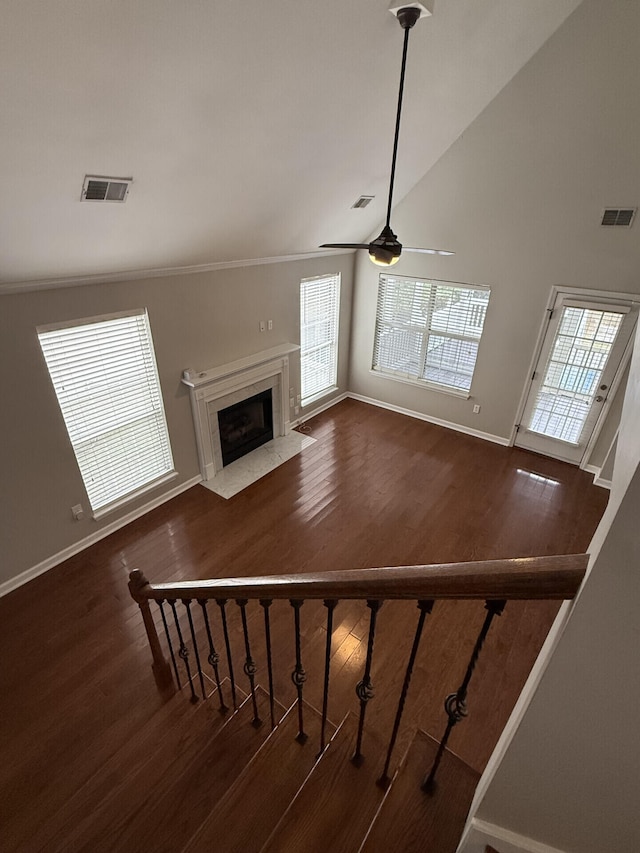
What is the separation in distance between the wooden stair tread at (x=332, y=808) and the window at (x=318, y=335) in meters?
5.11

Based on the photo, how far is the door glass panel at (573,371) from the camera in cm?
474

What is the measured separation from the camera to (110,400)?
3.85 meters

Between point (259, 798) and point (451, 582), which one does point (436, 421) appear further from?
point (451, 582)

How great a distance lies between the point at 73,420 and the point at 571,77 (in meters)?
5.60

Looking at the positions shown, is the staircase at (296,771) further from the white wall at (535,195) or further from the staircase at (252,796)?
the white wall at (535,195)

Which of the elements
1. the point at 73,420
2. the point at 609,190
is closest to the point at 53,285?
the point at 73,420

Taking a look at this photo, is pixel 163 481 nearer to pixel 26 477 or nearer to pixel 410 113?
pixel 26 477

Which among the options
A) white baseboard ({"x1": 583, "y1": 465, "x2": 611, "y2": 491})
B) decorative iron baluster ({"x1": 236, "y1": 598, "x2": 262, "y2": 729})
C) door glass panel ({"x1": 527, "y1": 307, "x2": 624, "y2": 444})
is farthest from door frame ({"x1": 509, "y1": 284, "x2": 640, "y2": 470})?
decorative iron baluster ({"x1": 236, "y1": 598, "x2": 262, "y2": 729})

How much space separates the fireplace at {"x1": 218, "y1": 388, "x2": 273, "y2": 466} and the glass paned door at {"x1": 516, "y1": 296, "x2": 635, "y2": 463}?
3500 millimetres

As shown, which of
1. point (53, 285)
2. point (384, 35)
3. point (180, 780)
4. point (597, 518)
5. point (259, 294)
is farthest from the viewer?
point (259, 294)

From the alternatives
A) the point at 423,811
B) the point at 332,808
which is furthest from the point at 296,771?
the point at 423,811

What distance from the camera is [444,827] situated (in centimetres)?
116

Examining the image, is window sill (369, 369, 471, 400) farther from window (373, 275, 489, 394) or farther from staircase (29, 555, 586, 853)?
staircase (29, 555, 586, 853)

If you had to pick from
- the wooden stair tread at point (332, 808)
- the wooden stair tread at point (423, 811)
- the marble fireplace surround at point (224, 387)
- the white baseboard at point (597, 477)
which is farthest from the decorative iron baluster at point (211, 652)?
the white baseboard at point (597, 477)
